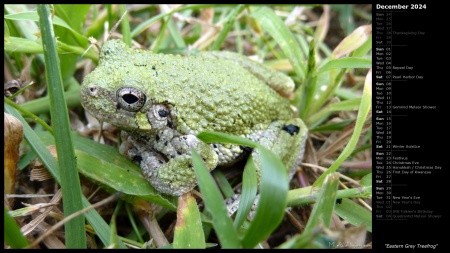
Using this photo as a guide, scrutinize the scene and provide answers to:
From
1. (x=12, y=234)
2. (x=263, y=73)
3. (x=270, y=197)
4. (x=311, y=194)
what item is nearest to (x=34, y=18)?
(x=12, y=234)

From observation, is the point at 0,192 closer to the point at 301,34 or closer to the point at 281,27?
the point at 281,27

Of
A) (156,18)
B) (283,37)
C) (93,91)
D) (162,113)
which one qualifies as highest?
(156,18)

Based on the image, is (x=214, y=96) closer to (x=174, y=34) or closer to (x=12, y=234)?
(x=174, y=34)

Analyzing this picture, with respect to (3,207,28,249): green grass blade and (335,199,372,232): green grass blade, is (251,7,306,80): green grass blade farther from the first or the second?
(3,207,28,249): green grass blade

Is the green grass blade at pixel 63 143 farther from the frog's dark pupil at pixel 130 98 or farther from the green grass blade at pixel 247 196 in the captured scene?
the green grass blade at pixel 247 196

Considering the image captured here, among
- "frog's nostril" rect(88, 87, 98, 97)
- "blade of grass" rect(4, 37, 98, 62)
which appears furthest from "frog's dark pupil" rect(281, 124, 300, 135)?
"blade of grass" rect(4, 37, 98, 62)

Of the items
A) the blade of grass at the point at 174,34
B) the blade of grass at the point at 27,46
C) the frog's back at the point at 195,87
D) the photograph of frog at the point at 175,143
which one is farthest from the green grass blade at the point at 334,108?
the blade of grass at the point at 27,46
